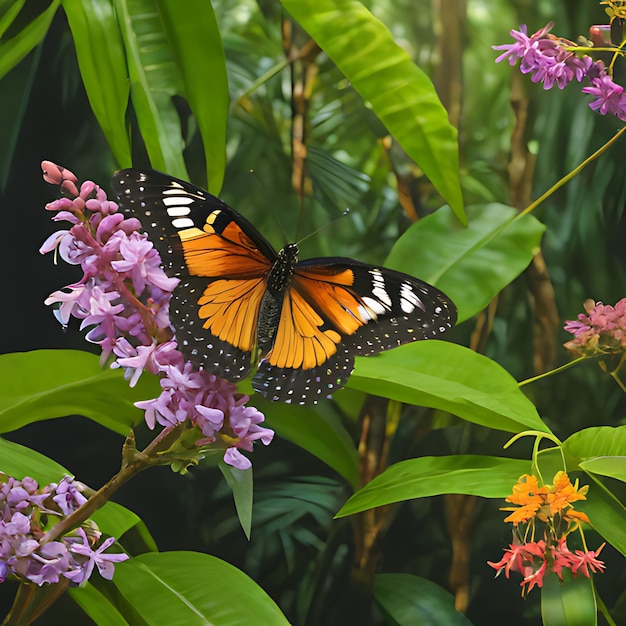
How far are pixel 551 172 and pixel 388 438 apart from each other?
0.40 metres

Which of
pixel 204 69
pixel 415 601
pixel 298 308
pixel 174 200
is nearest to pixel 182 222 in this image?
pixel 174 200

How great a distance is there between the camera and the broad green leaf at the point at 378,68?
2.86 ft

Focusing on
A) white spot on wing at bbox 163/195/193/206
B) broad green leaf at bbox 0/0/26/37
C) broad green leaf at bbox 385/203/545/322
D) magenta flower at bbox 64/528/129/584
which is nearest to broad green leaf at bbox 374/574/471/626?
broad green leaf at bbox 385/203/545/322

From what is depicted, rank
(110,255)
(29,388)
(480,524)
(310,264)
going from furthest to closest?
1. (480,524)
2. (29,388)
3. (310,264)
4. (110,255)

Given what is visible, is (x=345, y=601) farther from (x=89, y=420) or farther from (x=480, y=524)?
(x=89, y=420)

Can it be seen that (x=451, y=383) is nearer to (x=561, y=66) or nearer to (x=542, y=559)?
(x=542, y=559)

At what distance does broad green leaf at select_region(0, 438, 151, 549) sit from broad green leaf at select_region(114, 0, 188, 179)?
0.35m

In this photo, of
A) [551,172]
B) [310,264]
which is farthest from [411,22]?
[310,264]

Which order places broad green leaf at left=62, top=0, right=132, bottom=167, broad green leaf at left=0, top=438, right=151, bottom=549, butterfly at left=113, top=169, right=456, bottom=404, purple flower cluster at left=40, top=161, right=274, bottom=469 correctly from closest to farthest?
purple flower cluster at left=40, top=161, right=274, bottom=469, butterfly at left=113, top=169, right=456, bottom=404, broad green leaf at left=0, top=438, right=151, bottom=549, broad green leaf at left=62, top=0, right=132, bottom=167

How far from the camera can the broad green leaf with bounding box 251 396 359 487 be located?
0.87 meters

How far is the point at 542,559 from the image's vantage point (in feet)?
2.46

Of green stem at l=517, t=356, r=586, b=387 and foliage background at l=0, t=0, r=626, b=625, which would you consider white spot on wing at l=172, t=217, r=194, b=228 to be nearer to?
foliage background at l=0, t=0, r=626, b=625

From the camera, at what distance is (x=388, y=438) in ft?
3.00

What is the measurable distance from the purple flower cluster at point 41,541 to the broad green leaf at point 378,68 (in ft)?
1.84
